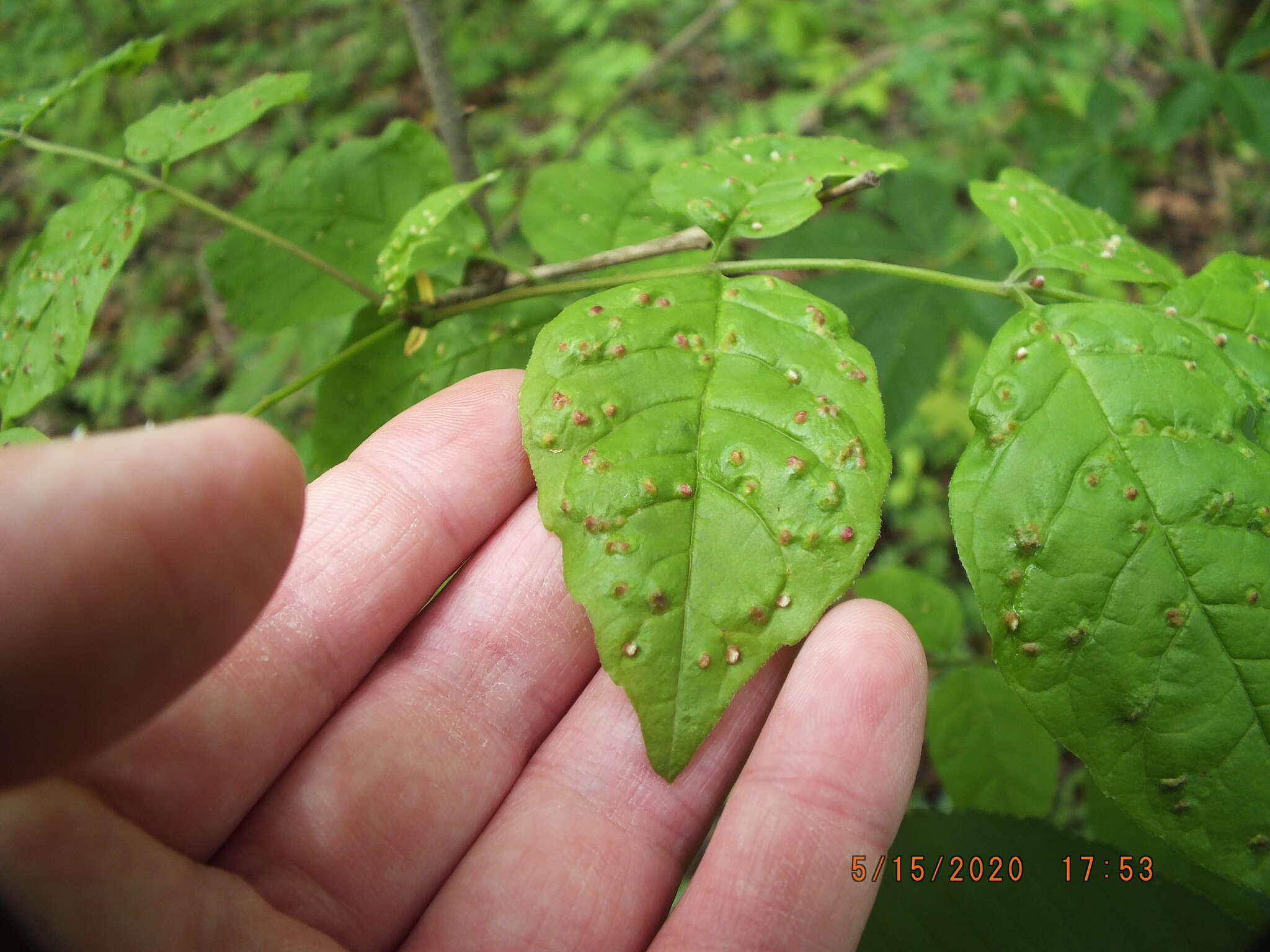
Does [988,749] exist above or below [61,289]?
below

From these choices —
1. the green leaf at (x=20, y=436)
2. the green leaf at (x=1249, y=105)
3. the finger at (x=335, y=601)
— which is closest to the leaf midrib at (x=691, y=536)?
the finger at (x=335, y=601)

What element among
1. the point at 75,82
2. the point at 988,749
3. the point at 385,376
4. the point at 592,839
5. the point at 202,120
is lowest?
the point at 988,749

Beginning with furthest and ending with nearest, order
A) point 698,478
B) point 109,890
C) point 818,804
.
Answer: point 818,804 < point 698,478 < point 109,890

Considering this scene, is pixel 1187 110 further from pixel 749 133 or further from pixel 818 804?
pixel 818 804

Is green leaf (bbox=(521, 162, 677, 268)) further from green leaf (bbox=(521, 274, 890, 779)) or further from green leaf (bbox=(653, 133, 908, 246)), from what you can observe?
green leaf (bbox=(521, 274, 890, 779))

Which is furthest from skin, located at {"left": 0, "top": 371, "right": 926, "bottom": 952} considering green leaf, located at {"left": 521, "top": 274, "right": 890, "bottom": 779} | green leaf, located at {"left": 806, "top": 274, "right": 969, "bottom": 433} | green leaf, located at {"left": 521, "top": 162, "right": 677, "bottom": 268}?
green leaf, located at {"left": 806, "top": 274, "right": 969, "bottom": 433}

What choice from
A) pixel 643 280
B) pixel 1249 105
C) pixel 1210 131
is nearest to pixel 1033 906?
pixel 643 280
